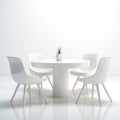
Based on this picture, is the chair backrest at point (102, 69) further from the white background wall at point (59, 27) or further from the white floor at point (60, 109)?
the white background wall at point (59, 27)

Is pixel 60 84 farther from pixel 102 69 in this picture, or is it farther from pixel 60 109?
pixel 102 69

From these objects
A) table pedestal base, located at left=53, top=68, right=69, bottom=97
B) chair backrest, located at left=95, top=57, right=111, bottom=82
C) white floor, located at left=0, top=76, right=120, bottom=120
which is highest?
chair backrest, located at left=95, top=57, right=111, bottom=82

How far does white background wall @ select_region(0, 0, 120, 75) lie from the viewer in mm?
7219

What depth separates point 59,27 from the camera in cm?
731

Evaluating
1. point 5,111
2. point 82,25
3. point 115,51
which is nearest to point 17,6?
point 82,25

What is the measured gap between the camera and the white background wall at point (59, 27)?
7219 millimetres

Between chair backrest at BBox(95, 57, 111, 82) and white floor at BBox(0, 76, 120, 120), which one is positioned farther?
chair backrest at BBox(95, 57, 111, 82)

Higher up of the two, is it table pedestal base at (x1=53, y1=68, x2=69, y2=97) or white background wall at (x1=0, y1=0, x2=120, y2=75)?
white background wall at (x1=0, y1=0, x2=120, y2=75)

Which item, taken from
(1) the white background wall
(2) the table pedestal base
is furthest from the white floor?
(1) the white background wall

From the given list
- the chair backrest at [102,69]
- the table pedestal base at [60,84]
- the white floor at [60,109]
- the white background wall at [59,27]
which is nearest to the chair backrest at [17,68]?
the white floor at [60,109]

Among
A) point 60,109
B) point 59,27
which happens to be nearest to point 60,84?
point 60,109

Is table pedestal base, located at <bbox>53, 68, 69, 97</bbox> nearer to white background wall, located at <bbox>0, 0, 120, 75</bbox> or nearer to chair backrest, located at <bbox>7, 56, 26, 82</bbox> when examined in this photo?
chair backrest, located at <bbox>7, 56, 26, 82</bbox>

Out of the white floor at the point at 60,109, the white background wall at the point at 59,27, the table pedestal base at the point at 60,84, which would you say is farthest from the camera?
the white background wall at the point at 59,27

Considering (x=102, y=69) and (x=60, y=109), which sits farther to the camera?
(x=102, y=69)
